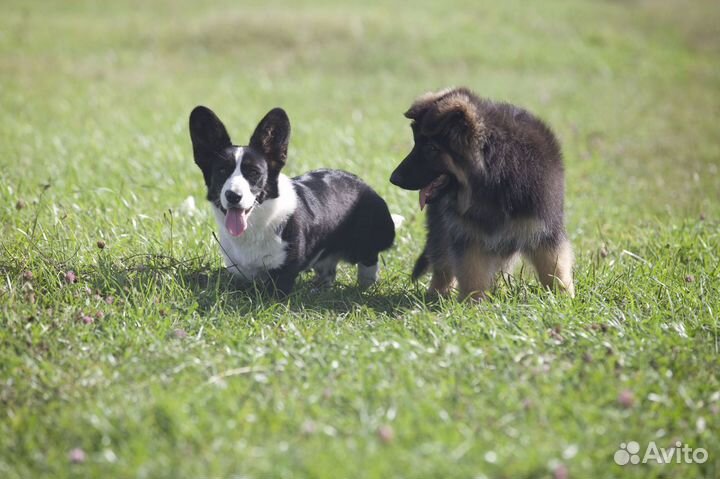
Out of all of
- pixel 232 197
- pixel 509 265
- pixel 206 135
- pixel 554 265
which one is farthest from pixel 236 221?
pixel 554 265

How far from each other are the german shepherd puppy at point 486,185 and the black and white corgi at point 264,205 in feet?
2.24

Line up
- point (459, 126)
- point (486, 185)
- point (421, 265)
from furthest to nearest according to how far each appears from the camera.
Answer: point (421, 265)
point (486, 185)
point (459, 126)

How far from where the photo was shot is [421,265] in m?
5.26

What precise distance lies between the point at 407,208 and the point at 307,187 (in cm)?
175

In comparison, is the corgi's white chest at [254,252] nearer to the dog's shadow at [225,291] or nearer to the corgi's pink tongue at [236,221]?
the dog's shadow at [225,291]

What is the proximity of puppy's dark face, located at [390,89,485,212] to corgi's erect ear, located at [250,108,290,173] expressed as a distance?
72cm

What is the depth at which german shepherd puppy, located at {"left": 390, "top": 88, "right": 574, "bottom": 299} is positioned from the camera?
4.39m

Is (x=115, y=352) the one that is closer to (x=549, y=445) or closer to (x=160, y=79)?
(x=549, y=445)

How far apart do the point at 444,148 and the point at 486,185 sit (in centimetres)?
32

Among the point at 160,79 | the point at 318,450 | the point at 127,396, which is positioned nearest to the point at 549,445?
the point at 318,450

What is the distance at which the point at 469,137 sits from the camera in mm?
4332

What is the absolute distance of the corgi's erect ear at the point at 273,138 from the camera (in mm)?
4695

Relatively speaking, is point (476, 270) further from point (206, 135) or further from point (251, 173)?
point (206, 135)
